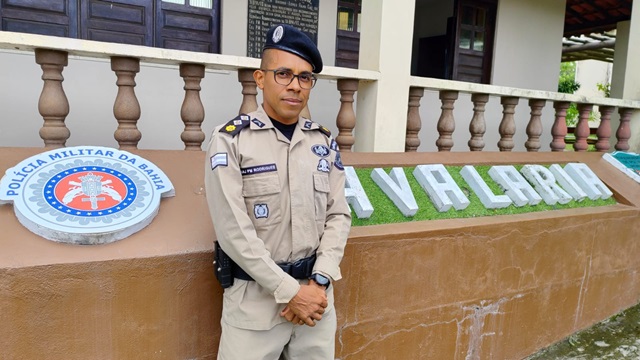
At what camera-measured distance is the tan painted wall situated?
173cm

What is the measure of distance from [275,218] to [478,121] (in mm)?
2583

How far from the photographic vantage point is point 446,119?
141 inches

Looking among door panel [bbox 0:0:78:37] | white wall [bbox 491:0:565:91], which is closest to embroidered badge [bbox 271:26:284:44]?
door panel [bbox 0:0:78:37]

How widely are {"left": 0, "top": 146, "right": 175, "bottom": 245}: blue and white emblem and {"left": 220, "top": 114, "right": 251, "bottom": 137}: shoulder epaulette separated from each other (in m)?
0.58

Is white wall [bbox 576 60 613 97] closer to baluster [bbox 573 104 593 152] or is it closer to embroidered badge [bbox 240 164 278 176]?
baluster [bbox 573 104 593 152]

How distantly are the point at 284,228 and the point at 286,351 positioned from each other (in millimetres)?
494

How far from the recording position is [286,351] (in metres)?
1.81

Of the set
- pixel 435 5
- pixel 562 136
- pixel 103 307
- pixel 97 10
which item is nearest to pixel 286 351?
pixel 103 307

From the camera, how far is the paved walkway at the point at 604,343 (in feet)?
10.6

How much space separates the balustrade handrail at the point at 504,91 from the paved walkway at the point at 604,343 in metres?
1.83

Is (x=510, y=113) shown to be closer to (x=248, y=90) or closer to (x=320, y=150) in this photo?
(x=248, y=90)

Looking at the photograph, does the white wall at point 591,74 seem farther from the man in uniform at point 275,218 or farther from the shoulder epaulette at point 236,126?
the shoulder epaulette at point 236,126

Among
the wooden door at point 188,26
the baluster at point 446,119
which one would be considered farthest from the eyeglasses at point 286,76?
the wooden door at point 188,26

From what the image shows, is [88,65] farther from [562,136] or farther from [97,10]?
[562,136]
